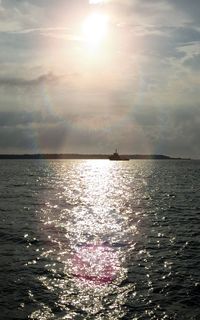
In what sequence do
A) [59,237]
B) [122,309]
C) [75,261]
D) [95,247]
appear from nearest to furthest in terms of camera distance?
[122,309]
[75,261]
[95,247]
[59,237]

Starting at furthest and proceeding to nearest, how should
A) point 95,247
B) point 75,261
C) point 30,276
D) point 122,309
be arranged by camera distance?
point 95,247 → point 75,261 → point 30,276 → point 122,309

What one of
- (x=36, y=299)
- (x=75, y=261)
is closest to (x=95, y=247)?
(x=75, y=261)

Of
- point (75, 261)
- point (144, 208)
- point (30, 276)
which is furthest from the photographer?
point (144, 208)

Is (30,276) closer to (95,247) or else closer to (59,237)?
(95,247)

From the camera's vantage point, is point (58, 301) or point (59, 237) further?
point (59, 237)

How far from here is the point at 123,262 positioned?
29.6 meters

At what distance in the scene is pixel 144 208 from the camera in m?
62.3

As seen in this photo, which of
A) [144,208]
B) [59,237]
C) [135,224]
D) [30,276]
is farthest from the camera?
[144,208]

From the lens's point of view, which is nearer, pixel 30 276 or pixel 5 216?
pixel 30 276

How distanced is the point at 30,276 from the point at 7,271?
189 centimetres

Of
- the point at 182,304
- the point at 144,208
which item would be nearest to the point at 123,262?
the point at 182,304

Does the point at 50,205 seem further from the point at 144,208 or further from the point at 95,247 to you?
the point at 95,247

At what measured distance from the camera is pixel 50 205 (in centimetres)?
6316

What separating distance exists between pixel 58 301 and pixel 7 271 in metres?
6.25
